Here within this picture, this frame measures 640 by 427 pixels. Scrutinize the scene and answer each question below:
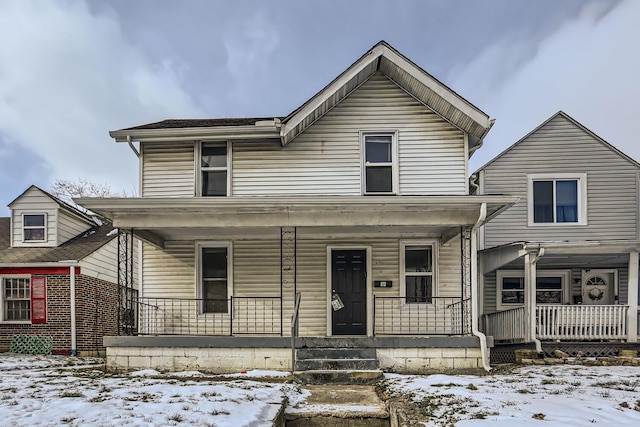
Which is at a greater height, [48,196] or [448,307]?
[48,196]

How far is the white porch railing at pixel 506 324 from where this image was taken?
36.5 ft

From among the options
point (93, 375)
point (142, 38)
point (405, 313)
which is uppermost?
point (142, 38)

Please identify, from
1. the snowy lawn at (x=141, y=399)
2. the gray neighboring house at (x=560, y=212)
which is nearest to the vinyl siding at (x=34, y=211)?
→ the snowy lawn at (x=141, y=399)

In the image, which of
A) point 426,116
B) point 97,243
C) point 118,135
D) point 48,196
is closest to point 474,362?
point 426,116

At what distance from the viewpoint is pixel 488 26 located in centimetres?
1702

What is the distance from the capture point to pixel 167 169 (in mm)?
11047

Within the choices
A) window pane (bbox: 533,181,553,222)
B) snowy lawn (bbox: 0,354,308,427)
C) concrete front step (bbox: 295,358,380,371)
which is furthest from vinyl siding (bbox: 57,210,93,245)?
window pane (bbox: 533,181,553,222)

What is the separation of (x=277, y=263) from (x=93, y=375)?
4398mm

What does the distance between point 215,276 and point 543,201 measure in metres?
9.30

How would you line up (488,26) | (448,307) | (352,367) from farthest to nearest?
(488,26)
(448,307)
(352,367)

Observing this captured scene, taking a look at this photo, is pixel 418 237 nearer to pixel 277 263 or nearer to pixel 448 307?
pixel 448 307

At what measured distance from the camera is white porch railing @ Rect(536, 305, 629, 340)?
10750mm

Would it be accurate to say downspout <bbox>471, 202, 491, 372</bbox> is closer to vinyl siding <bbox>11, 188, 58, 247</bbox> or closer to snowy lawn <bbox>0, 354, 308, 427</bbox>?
snowy lawn <bbox>0, 354, 308, 427</bbox>

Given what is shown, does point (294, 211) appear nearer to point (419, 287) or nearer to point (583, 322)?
point (419, 287)
